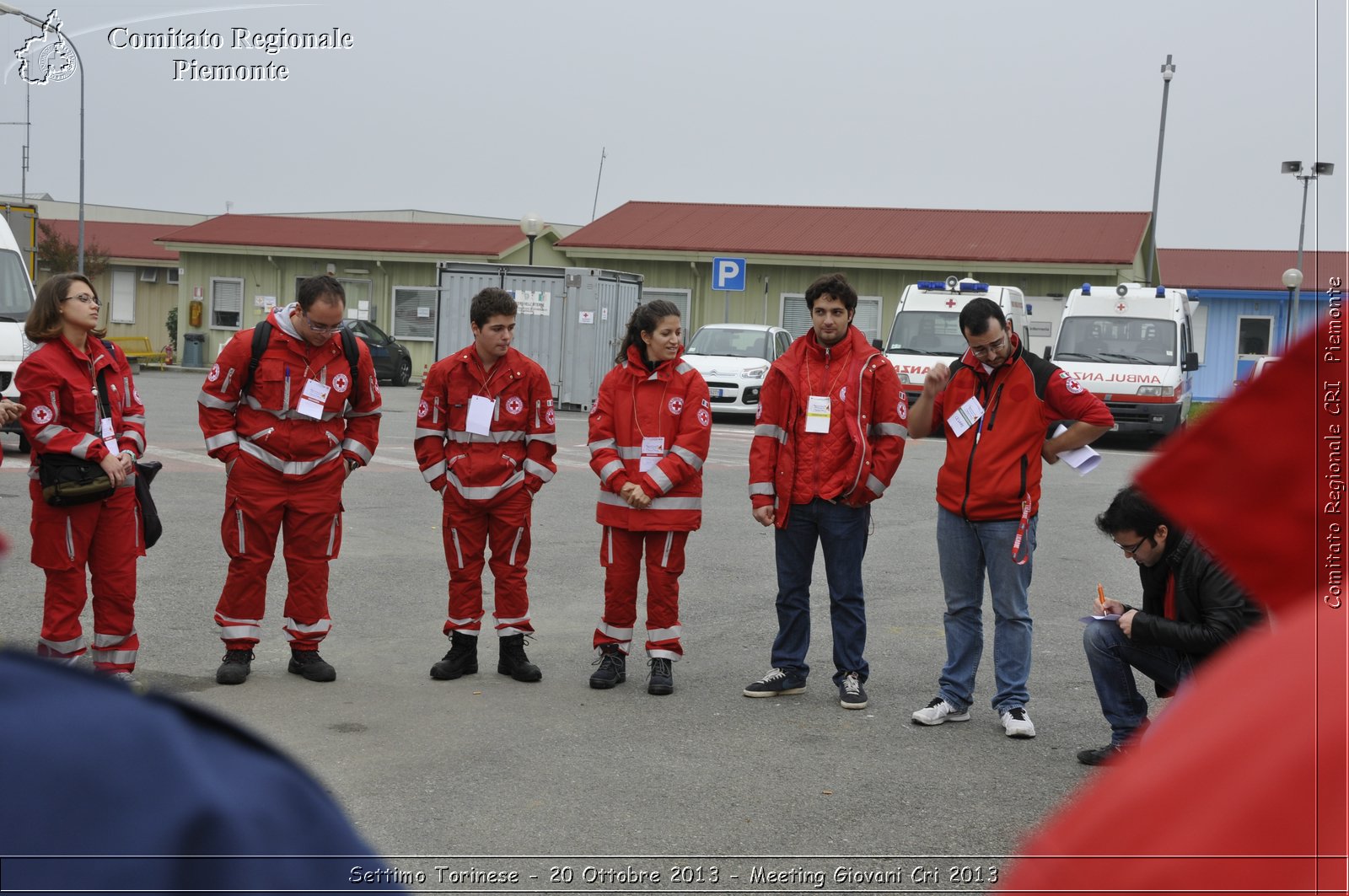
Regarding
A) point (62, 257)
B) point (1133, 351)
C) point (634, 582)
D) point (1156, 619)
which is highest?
point (62, 257)

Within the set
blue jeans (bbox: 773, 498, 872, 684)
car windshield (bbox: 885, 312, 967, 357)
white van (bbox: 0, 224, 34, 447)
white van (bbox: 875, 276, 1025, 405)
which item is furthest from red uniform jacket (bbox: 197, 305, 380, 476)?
car windshield (bbox: 885, 312, 967, 357)

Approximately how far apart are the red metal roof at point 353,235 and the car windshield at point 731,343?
48.5ft

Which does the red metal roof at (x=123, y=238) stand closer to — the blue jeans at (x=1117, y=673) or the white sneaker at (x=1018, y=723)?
the white sneaker at (x=1018, y=723)

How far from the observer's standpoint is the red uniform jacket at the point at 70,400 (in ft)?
20.2

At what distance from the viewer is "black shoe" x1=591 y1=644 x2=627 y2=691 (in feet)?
22.8

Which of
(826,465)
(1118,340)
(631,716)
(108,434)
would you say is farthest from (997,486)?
(1118,340)

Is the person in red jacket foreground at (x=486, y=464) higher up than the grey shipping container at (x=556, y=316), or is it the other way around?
the grey shipping container at (x=556, y=316)

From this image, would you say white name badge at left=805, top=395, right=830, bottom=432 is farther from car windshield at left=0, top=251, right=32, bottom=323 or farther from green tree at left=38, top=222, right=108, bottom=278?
green tree at left=38, top=222, right=108, bottom=278

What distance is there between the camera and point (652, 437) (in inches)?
281

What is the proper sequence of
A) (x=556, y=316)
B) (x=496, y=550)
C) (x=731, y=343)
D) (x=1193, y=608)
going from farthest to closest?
(x=556, y=316) < (x=731, y=343) < (x=496, y=550) < (x=1193, y=608)

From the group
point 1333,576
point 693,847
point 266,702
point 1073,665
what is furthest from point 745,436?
point 1333,576

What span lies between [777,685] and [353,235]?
1413 inches

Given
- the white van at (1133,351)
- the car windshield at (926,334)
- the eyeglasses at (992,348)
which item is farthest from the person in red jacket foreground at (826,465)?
the car windshield at (926,334)

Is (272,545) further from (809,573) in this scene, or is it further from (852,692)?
Answer: (852,692)
